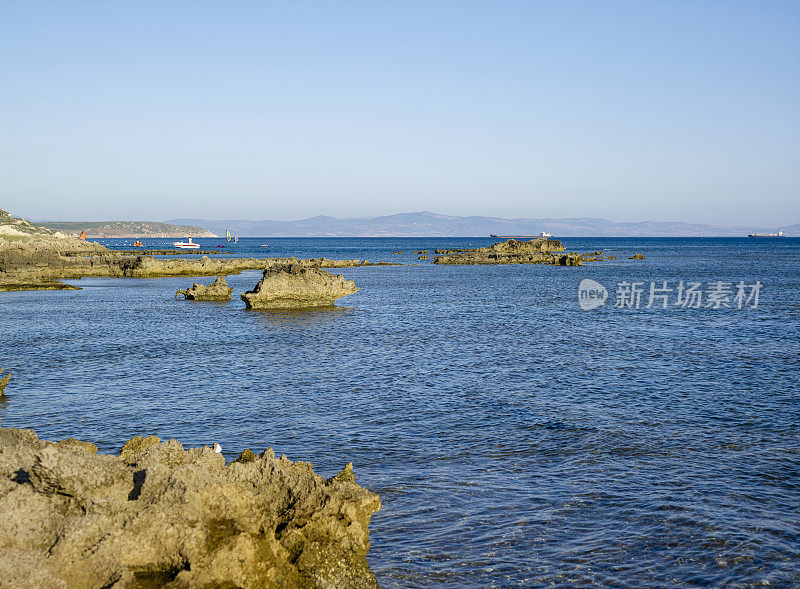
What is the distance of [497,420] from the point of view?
18.8 m

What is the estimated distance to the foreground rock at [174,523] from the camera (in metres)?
8.05

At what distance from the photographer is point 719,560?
10641 millimetres

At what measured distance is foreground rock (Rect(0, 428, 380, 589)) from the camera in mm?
8055

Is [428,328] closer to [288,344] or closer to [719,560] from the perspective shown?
[288,344]

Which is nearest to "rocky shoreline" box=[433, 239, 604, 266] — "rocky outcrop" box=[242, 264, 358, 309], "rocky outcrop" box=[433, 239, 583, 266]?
"rocky outcrop" box=[433, 239, 583, 266]

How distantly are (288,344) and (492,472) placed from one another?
65.5 feet

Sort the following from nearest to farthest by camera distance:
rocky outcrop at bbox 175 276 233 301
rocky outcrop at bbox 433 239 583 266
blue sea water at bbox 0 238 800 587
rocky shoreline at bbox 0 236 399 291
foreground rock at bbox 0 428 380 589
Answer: foreground rock at bbox 0 428 380 589
blue sea water at bbox 0 238 800 587
rocky outcrop at bbox 175 276 233 301
rocky shoreline at bbox 0 236 399 291
rocky outcrop at bbox 433 239 583 266

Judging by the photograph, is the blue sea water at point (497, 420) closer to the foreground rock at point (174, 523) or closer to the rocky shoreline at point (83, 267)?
the foreground rock at point (174, 523)

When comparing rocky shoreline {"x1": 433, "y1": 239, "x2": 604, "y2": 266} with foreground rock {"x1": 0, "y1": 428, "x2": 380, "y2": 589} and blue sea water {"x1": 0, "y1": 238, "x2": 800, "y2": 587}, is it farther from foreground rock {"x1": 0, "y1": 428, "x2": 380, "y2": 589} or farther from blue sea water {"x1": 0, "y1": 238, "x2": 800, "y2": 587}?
foreground rock {"x1": 0, "y1": 428, "x2": 380, "y2": 589}

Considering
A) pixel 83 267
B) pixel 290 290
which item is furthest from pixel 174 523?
pixel 83 267

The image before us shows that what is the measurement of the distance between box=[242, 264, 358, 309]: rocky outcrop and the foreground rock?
36.6m

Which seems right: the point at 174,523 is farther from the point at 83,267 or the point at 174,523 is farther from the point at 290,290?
the point at 83,267

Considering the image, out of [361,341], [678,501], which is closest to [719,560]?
[678,501]

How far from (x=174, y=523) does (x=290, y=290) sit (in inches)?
1516
